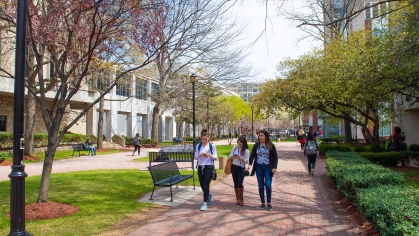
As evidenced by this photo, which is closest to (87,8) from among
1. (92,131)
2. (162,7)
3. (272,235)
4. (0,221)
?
(162,7)

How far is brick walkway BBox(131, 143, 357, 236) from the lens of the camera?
582cm

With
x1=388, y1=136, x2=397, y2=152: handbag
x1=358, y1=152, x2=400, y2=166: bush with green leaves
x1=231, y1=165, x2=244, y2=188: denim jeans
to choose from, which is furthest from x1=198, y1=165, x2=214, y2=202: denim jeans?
x1=388, y1=136, x2=397, y2=152: handbag

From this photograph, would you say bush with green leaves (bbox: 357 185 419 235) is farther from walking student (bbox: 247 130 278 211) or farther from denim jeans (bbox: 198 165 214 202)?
denim jeans (bbox: 198 165 214 202)

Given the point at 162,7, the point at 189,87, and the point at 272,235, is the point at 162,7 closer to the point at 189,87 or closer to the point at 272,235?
the point at 272,235

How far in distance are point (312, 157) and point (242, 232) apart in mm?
7537

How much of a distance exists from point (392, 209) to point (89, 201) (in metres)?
5.94

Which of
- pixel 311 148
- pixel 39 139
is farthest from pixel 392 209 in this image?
pixel 39 139

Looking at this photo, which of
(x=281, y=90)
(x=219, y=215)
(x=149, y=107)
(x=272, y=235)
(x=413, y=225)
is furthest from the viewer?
(x=149, y=107)

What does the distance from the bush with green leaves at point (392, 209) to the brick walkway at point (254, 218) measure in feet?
2.33

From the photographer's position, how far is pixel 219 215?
6.87 meters

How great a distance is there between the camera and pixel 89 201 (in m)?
8.00

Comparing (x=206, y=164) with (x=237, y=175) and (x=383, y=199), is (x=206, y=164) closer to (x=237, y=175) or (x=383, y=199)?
(x=237, y=175)

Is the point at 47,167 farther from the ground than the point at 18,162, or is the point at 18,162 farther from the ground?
the point at 18,162

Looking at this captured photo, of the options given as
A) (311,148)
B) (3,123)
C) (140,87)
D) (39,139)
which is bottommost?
(311,148)
